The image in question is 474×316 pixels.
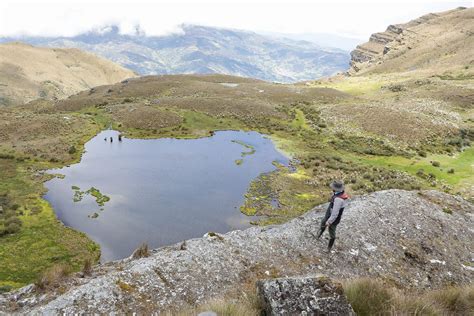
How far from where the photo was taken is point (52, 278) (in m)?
16.0

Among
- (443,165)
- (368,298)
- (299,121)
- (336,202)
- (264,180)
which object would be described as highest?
(336,202)

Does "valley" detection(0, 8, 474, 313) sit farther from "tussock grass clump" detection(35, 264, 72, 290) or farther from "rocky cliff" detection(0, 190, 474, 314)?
"tussock grass clump" detection(35, 264, 72, 290)

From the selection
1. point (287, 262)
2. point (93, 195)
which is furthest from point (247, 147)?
point (287, 262)

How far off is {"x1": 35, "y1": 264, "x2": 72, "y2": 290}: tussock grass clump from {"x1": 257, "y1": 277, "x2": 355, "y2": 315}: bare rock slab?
10.2 metres

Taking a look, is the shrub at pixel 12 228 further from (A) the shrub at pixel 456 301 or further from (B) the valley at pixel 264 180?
(A) the shrub at pixel 456 301

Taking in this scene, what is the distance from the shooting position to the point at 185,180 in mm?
51781

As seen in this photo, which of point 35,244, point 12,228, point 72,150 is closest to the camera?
point 35,244

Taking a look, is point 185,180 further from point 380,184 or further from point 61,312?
point 61,312

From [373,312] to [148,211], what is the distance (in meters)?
34.3

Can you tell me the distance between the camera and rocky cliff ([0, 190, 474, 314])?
48.1ft

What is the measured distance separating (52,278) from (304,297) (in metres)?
11.9

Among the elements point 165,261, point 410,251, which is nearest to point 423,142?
point 410,251

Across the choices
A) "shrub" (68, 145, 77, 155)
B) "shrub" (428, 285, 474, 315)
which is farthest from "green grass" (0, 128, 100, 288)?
"shrub" (428, 285, 474, 315)

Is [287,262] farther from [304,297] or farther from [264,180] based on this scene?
[264,180]
